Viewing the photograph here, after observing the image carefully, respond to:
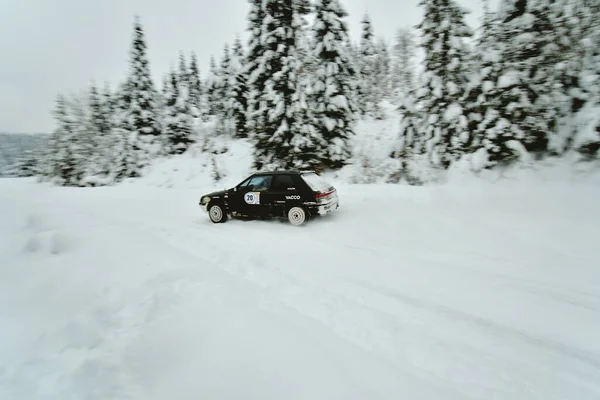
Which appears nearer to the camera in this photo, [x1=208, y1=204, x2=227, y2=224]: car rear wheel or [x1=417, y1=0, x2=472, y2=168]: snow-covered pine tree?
[x1=208, y1=204, x2=227, y2=224]: car rear wheel

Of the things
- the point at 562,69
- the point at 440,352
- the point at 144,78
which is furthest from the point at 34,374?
the point at 144,78

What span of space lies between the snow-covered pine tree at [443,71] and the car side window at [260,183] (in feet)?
22.2

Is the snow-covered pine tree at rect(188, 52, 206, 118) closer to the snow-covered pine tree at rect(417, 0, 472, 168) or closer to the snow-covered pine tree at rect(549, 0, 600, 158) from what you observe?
the snow-covered pine tree at rect(417, 0, 472, 168)

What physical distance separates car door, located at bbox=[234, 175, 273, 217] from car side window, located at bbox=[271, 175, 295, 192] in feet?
0.61

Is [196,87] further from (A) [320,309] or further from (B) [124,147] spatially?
(A) [320,309]

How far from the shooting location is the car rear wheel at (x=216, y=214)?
9.80 m

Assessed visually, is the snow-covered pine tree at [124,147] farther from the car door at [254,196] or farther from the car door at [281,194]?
the car door at [281,194]

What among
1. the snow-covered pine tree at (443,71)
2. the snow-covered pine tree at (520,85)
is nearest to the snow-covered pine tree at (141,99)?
the snow-covered pine tree at (443,71)

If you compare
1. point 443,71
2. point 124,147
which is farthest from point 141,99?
point 443,71

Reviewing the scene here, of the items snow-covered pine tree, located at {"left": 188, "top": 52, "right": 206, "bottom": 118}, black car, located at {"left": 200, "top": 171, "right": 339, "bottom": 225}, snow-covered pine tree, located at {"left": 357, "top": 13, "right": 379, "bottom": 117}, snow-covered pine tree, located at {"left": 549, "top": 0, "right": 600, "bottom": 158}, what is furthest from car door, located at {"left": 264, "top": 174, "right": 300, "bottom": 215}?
snow-covered pine tree, located at {"left": 188, "top": 52, "right": 206, "bottom": 118}

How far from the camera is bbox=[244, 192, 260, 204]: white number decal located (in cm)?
927

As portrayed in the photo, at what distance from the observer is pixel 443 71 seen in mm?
12000

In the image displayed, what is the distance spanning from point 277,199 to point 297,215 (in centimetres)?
79

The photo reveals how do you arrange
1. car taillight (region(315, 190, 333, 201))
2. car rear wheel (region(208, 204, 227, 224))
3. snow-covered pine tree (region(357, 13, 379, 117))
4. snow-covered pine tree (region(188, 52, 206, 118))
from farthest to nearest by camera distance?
snow-covered pine tree (region(188, 52, 206, 118)), snow-covered pine tree (region(357, 13, 379, 117)), car rear wheel (region(208, 204, 227, 224)), car taillight (region(315, 190, 333, 201))
